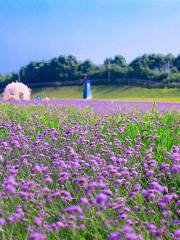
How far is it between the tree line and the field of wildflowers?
36.4 meters

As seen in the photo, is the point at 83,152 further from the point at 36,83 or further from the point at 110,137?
the point at 36,83

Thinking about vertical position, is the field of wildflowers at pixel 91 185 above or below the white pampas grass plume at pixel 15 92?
below

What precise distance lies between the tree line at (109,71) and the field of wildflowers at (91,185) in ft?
120

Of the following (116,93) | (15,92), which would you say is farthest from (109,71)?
(15,92)

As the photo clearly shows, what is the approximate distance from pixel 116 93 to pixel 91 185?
39.6m

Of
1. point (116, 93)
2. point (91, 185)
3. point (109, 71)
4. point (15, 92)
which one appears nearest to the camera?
point (91, 185)

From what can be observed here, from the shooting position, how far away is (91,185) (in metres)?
2.56

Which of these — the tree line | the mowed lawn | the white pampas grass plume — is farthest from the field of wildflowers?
the tree line

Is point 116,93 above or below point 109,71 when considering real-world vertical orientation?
below

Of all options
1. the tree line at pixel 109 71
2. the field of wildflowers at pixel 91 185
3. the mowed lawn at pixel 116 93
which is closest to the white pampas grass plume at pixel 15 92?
the field of wildflowers at pixel 91 185

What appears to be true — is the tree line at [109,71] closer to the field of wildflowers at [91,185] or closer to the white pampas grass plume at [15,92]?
the white pampas grass plume at [15,92]

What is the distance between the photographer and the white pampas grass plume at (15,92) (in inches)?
619

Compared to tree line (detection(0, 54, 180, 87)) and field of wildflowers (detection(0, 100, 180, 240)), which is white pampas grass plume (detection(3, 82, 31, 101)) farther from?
tree line (detection(0, 54, 180, 87))

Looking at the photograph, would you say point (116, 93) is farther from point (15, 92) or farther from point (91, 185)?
point (91, 185)
